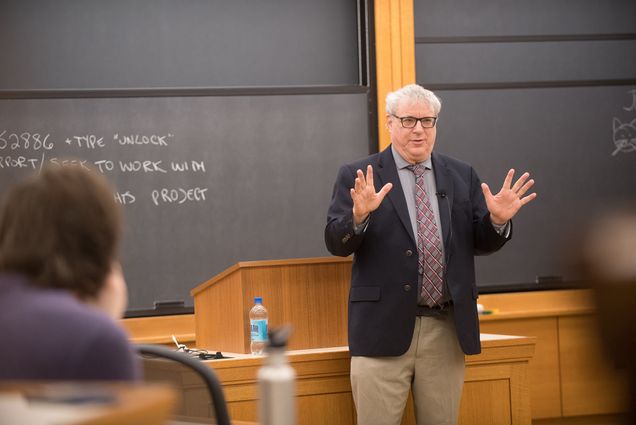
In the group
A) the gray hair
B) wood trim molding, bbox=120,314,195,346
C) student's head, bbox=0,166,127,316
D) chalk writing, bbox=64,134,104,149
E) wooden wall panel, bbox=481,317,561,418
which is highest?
chalk writing, bbox=64,134,104,149

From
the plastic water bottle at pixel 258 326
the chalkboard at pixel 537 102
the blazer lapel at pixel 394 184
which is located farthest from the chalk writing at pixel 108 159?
the blazer lapel at pixel 394 184

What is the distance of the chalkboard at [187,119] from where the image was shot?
5504mm

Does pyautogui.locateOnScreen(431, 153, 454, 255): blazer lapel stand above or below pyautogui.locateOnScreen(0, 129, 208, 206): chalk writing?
below

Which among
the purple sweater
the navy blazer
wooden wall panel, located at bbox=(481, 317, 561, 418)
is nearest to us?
the purple sweater

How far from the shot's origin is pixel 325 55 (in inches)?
238

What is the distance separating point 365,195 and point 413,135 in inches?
16.6

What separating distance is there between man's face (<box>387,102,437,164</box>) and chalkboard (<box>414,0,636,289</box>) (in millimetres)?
2379

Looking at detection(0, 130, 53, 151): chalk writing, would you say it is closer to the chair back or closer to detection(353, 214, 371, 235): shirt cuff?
detection(353, 214, 371, 235): shirt cuff

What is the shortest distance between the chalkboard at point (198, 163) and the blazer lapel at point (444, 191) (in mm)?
2167

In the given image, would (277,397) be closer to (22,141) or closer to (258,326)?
(258,326)

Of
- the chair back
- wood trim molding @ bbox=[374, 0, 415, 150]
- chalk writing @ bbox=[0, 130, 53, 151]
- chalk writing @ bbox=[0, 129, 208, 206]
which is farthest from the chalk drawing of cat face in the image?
the chair back

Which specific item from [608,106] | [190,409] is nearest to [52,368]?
[190,409]

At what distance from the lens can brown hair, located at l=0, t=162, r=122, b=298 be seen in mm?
1398

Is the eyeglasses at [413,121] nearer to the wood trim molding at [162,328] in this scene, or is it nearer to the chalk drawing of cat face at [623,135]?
the wood trim molding at [162,328]
